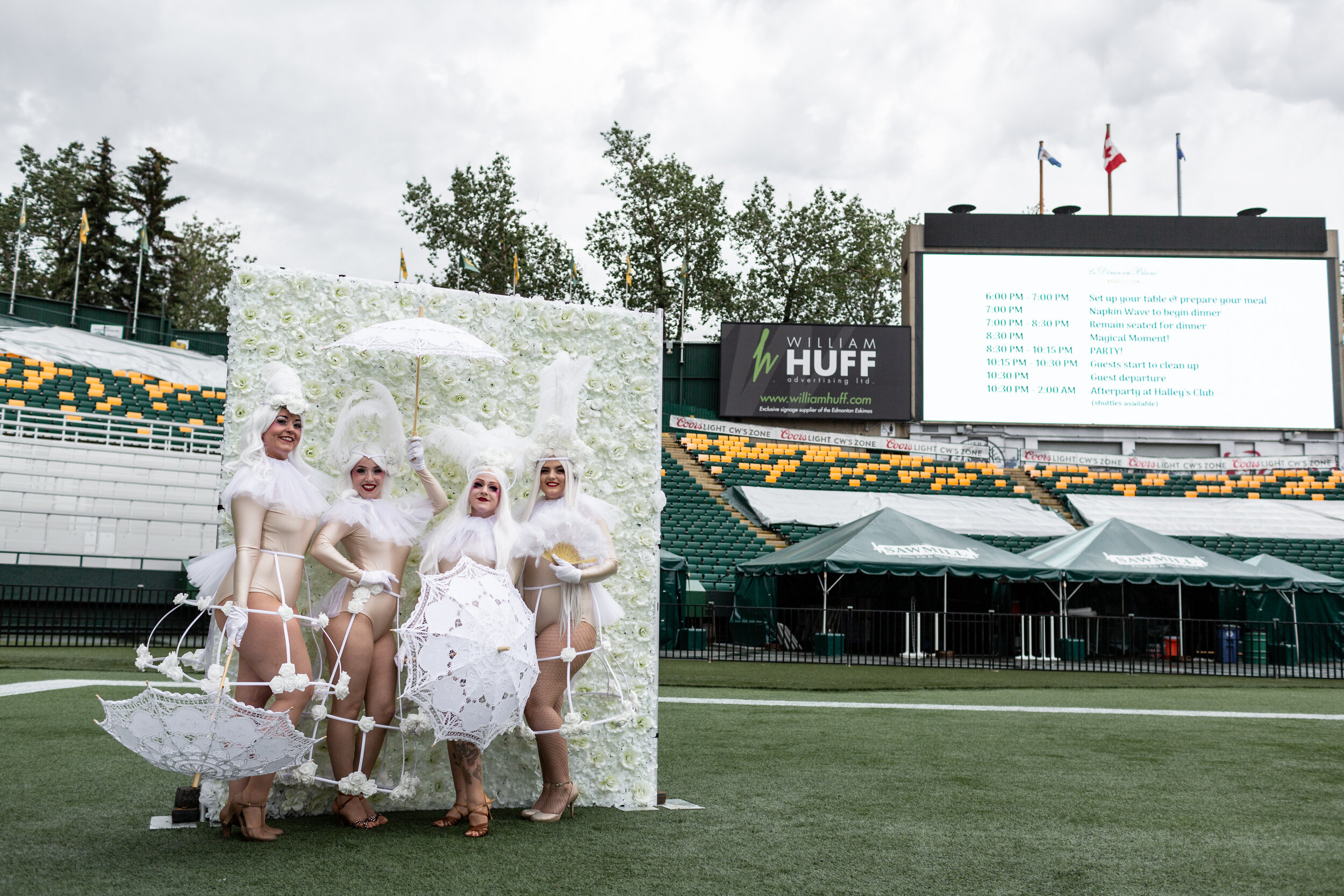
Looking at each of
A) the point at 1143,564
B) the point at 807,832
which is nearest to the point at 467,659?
the point at 807,832

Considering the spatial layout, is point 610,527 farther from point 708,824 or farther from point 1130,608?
point 1130,608

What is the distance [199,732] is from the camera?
3627 millimetres

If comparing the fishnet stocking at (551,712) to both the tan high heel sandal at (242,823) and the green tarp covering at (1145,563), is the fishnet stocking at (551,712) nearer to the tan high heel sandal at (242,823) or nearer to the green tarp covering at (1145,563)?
the tan high heel sandal at (242,823)

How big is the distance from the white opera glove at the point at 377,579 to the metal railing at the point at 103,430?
15.0 metres

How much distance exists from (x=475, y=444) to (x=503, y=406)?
0.42m

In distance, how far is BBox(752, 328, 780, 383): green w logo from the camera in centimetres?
3247

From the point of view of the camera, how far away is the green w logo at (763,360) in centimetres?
3247

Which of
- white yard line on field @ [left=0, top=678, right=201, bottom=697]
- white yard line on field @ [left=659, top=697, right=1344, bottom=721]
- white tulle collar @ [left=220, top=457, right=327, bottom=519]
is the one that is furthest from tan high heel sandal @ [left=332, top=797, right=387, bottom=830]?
white yard line on field @ [left=659, top=697, right=1344, bottom=721]

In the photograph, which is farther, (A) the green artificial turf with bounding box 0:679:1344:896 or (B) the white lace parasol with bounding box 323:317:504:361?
(B) the white lace parasol with bounding box 323:317:504:361

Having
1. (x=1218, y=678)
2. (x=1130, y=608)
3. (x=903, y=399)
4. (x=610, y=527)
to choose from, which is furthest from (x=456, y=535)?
(x=903, y=399)

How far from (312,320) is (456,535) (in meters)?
1.32

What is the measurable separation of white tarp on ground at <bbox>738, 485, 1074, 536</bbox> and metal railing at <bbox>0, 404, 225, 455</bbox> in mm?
12343

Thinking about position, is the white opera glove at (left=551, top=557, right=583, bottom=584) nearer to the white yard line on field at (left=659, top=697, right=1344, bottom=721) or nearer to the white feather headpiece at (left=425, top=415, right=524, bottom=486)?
the white feather headpiece at (left=425, top=415, right=524, bottom=486)

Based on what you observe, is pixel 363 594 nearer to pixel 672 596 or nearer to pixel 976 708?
pixel 976 708
